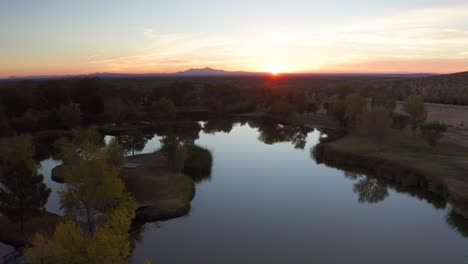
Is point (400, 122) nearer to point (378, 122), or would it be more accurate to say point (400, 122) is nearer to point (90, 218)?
point (378, 122)

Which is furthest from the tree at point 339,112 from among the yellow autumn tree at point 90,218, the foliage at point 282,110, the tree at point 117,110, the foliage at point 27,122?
the foliage at point 27,122

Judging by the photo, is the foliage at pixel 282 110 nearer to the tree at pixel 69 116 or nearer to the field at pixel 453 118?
the field at pixel 453 118

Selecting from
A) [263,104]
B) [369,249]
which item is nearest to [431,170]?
[369,249]

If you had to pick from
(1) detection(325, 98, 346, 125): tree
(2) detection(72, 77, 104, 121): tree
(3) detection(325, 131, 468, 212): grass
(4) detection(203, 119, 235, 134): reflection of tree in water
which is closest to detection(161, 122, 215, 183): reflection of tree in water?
(3) detection(325, 131, 468, 212): grass

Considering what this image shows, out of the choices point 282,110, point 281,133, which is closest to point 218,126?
point 281,133

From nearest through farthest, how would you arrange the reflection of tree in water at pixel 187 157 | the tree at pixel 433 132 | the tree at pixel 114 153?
the tree at pixel 114 153 → the reflection of tree in water at pixel 187 157 → the tree at pixel 433 132

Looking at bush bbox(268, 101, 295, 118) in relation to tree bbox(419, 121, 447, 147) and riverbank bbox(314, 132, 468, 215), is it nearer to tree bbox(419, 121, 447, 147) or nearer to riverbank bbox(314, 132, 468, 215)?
riverbank bbox(314, 132, 468, 215)

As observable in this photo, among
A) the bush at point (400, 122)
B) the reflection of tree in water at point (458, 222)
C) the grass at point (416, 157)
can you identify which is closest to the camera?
the reflection of tree in water at point (458, 222)

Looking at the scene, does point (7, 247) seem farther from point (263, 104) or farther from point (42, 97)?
point (263, 104)
